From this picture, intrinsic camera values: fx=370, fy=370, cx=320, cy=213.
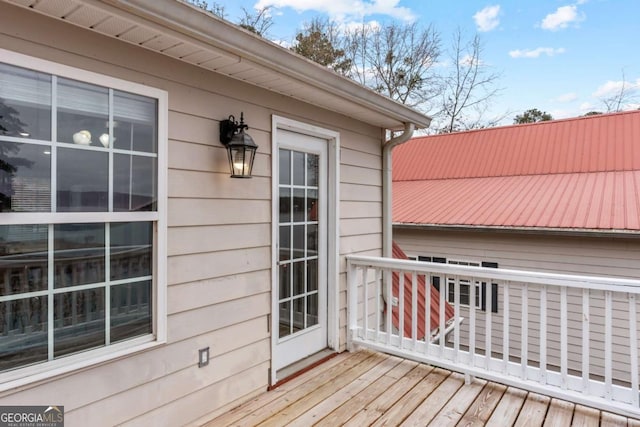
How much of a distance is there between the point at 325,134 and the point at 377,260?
1199 mm

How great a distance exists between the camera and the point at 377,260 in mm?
3279

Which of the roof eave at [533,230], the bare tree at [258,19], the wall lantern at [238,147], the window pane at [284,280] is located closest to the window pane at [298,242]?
the window pane at [284,280]

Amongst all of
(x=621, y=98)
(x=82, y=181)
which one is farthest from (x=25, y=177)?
(x=621, y=98)

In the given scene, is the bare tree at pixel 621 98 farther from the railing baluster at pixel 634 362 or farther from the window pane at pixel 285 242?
the window pane at pixel 285 242

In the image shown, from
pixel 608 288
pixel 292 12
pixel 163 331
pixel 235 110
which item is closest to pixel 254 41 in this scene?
pixel 235 110

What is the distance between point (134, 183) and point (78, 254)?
0.44 meters

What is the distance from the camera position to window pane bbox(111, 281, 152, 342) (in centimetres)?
189

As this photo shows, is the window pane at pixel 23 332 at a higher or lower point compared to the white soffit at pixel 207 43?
lower

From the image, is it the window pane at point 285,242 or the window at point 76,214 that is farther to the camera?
the window pane at point 285,242

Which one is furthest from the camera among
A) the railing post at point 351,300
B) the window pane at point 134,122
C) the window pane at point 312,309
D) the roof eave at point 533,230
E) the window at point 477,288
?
the window at point 477,288

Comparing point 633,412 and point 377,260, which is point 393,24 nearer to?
point 377,260

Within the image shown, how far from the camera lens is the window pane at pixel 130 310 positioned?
74.5 inches

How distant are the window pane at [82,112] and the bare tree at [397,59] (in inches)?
484

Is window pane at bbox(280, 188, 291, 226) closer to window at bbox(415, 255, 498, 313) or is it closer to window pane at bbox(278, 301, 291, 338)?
window pane at bbox(278, 301, 291, 338)
